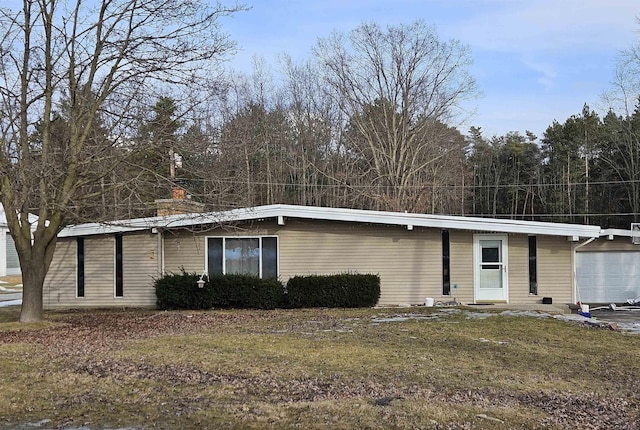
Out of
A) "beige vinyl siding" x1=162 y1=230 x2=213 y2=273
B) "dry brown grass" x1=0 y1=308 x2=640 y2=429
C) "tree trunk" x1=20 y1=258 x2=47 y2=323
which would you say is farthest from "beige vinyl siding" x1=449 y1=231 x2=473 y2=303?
"tree trunk" x1=20 y1=258 x2=47 y2=323

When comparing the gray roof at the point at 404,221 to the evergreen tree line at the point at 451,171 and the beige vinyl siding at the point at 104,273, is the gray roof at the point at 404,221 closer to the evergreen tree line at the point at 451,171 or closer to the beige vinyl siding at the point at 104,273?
the beige vinyl siding at the point at 104,273

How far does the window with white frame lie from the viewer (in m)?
17.2

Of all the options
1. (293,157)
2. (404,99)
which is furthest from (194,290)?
(404,99)

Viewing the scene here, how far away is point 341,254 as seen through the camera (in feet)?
55.8

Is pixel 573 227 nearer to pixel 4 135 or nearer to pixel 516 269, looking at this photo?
pixel 516 269

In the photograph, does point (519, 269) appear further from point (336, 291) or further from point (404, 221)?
point (336, 291)

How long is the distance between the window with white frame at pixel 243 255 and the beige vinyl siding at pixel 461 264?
4730 millimetres

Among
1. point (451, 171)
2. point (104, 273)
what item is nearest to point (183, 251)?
point (104, 273)

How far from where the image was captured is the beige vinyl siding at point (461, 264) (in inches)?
659

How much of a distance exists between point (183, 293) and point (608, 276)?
13489mm

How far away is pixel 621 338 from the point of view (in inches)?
430

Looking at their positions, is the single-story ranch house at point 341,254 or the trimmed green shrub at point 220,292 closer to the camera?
the trimmed green shrub at point 220,292

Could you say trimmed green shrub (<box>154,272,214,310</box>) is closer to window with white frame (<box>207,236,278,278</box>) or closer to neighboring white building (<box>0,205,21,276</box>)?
window with white frame (<box>207,236,278,278</box>)

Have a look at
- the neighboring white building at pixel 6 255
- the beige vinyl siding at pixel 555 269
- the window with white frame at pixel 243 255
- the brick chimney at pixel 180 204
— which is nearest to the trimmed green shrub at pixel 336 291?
the window with white frame at pixel 243 255
